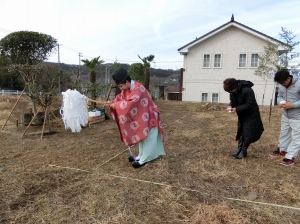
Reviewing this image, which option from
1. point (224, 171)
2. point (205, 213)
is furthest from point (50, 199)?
point (224, 171)

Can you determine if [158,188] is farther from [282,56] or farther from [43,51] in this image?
[43,51]

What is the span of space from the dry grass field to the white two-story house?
35.4ft

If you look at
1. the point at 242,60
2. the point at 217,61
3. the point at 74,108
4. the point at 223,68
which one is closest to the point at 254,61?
the point at 242,60

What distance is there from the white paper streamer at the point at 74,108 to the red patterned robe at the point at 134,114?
226 cm

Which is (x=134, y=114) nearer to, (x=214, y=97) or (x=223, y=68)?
(x=223, y=68)

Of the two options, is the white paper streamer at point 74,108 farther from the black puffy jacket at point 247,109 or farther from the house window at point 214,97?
the house window at point 214,97

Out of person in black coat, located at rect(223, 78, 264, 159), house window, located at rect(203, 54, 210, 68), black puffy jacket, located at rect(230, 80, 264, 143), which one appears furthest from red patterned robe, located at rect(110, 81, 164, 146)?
house window, located at rect(203, 54, 210, 68)

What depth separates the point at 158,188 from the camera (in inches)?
110

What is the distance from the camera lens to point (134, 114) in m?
3.23

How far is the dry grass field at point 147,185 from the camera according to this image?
88.0 inches

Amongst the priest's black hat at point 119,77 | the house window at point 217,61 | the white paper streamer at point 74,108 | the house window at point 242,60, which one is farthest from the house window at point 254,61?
the priest's black hat at point 119,77

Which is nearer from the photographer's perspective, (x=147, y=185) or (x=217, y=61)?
(x=147, y=185)

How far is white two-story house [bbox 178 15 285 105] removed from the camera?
Result: 47.0 ft

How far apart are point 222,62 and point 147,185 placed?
45.1ft
